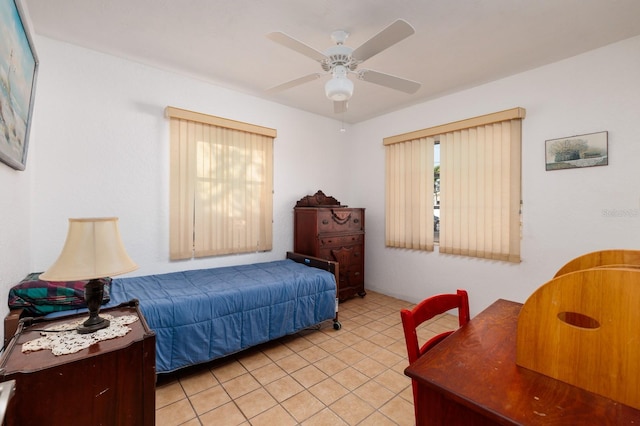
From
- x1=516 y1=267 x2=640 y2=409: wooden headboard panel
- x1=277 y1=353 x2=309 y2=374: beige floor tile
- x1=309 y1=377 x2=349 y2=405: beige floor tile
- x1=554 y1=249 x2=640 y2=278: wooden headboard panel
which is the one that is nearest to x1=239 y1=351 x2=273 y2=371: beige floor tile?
x1=277 y1=353 x2=309 y2=374: beige floor tile

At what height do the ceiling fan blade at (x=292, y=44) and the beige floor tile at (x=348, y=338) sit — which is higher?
the ceiling fan blade at (x=292, y=44)

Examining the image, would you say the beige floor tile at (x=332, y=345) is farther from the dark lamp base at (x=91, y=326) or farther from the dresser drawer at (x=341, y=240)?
the dark lamp base at (x=91, y=326)

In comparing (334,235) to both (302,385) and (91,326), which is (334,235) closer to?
(302,385)

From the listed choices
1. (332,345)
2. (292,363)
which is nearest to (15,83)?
(292,363)

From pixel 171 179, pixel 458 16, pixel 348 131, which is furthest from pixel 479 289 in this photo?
pixel 171 179

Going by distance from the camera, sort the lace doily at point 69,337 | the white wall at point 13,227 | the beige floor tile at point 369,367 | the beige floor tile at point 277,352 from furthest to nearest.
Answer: the beige floor tile at point 277,352 < the beige floor tile at point 369,367 < the white wall at point 13,227 < the lace doily at point 69,337

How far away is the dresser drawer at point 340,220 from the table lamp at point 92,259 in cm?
232

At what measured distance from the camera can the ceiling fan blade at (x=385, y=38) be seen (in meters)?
1.51

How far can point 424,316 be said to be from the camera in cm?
125

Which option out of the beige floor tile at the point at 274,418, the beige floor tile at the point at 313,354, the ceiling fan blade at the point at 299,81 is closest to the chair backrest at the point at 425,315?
the beige floor tile at the point at 274,418

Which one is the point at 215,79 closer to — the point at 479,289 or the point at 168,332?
the point at 168,332

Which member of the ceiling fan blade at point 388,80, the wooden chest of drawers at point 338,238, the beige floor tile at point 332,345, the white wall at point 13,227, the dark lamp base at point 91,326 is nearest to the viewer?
the dark lamp base at point 91,326

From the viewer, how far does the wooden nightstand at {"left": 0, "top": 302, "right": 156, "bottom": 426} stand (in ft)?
3.36

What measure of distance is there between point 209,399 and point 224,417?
8.8 inches
